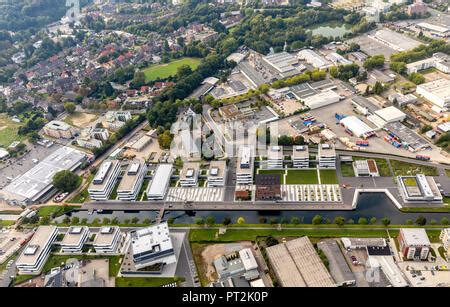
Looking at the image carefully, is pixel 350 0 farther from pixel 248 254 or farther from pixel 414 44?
pixel 248 254

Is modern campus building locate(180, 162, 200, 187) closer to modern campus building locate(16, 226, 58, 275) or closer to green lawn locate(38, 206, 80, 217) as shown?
green lawn locate(38, 206, 80, 217)

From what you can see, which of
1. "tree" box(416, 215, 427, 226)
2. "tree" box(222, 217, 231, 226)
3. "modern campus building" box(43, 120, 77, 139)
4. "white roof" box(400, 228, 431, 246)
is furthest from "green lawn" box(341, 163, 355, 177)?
"modern campus building" box(43, 120, 77, 139)

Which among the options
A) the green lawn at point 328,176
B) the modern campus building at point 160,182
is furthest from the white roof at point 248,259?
the green lawn at point 328,176

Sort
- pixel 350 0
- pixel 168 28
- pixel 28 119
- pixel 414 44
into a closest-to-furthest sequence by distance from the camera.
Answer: pixel 28 119 < pixel 414 44 < pixel 168 28 < pixel 350 0

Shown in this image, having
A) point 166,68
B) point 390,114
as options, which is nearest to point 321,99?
point 390,114

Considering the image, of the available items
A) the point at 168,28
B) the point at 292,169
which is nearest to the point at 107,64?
the point at 168,28

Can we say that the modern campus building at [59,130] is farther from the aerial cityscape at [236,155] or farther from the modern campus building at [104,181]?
the modern campus building at [104,181]
